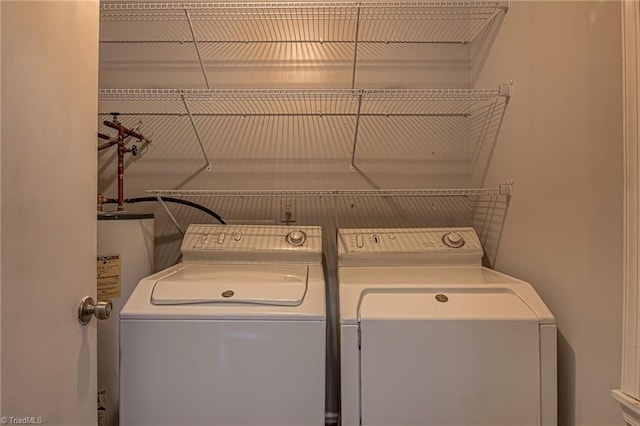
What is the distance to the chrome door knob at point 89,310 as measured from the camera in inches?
31.7

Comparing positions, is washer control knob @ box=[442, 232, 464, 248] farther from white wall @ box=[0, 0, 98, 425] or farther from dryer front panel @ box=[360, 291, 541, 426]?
white wall @ box=[0, 0, 98, 425]

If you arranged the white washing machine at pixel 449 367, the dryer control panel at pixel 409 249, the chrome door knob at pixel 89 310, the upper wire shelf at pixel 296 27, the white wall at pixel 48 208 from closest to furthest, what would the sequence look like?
1. the white wall at pixel 48 208
2. the chrome door knob at pixel 89 310
3. the white washing machine at pixel 449 367
4. the dryer control panel at pixel 409 249
5. the upper wire shelf at pixel 296 27

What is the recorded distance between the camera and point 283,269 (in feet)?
4.67

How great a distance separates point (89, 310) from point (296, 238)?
908 millimetres

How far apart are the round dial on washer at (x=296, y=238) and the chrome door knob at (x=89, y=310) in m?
0.84

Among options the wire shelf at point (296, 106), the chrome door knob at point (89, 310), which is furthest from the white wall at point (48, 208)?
the wire shelf at point (296, 106)

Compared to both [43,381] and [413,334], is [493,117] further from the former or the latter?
[43,381]

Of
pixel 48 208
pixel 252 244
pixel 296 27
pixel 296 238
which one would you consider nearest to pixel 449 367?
pixel 296 238

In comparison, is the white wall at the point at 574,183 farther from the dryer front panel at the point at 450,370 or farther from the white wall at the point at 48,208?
the white wall at the point at 48,208

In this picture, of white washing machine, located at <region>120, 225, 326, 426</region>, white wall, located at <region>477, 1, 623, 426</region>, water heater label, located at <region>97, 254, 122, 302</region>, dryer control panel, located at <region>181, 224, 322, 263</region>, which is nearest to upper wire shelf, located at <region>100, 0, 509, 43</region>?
white wall, located at <region>477, 1, 623, 426</region>

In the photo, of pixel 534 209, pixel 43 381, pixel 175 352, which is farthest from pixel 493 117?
pixel 43 381

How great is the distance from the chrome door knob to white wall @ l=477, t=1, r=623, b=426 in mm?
1414

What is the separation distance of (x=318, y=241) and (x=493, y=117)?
1111mm

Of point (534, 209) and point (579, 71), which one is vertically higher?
point (579, 71)
